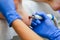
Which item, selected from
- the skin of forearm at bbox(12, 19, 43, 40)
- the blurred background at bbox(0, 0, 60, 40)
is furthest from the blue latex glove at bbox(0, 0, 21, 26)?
the blurred background at bbox(0, 0, 60, 40)

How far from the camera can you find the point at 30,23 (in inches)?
33.7

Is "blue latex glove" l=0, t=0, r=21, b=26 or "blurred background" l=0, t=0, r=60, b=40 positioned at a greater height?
"blue latex glove" l=0, t=0, r=21, b=26

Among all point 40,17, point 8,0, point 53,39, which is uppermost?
point 8,0

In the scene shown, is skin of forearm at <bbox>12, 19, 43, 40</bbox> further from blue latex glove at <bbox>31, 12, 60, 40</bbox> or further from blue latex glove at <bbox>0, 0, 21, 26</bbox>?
blue latex glove at <bbox>31, 12, 60, 40</bbox>

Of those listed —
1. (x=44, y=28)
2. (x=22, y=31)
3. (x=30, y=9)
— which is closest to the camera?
(x=22, y=31)

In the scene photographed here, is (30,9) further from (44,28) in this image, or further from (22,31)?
(22,31)

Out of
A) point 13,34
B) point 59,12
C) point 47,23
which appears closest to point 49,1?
point 59,12

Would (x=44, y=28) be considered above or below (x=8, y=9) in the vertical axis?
below

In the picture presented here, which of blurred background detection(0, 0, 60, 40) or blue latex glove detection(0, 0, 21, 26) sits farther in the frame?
blurred background detection(0, 0, 60, 40)

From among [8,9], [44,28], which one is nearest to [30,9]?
[44,28]

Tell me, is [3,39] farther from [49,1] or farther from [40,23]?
[49,1]

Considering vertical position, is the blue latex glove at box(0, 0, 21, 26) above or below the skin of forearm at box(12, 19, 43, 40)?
above

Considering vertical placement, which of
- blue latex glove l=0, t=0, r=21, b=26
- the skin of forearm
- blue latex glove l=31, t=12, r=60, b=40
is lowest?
blue latex glove l=31, t=12, r=60, b=40

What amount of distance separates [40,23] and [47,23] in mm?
43
